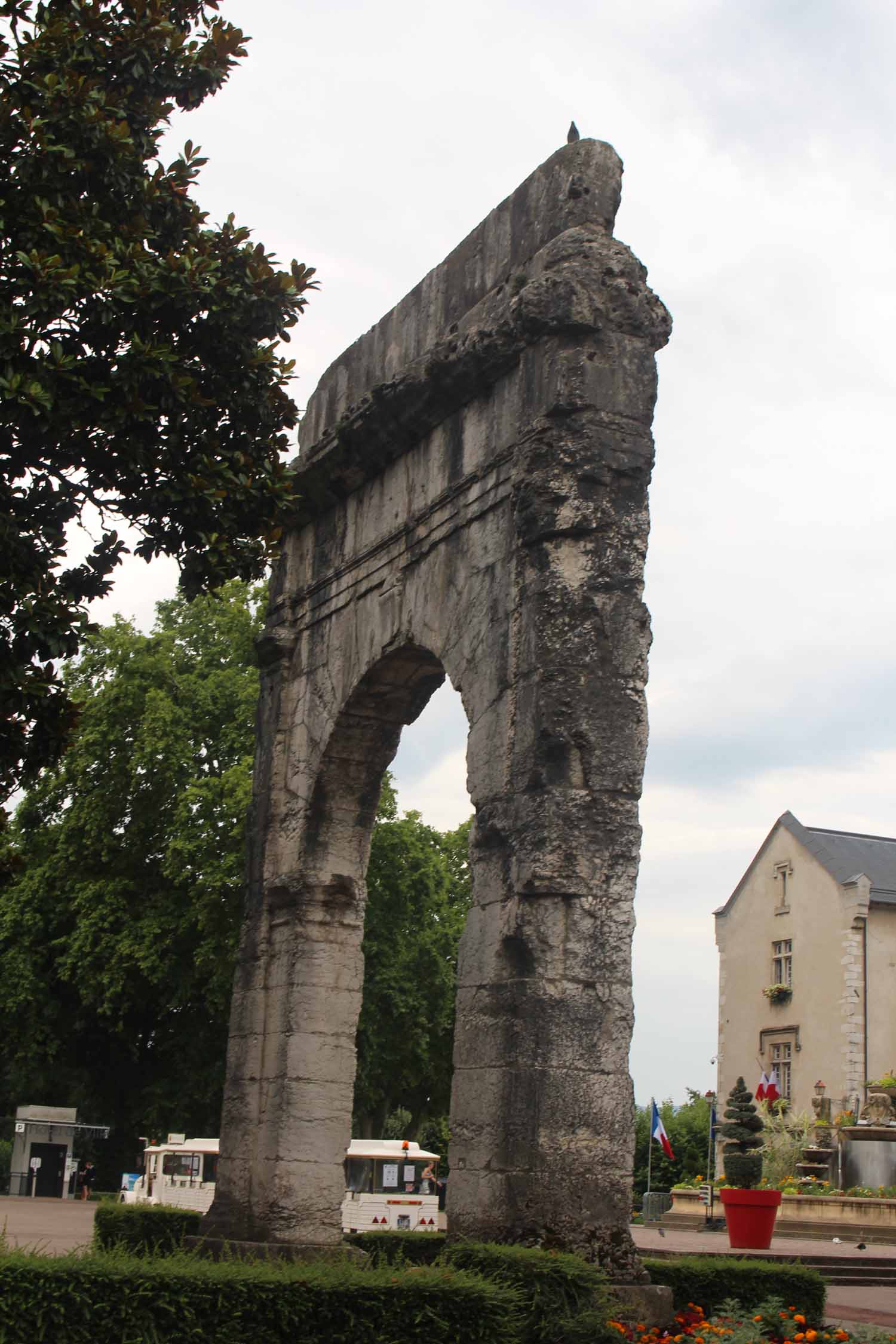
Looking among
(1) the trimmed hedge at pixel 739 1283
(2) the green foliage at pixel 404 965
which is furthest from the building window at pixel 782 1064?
(1) the trimmed hedge at pixel 739 1283

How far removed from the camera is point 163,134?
9828 millimetres

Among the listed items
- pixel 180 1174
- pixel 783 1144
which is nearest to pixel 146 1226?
pixel 180 1174

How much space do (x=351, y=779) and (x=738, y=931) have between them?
25.2 m

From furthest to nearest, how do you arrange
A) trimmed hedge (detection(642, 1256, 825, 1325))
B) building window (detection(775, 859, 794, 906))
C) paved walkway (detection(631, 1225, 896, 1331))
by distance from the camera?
building window (detection(775, 859, 794, 906)), paved walkway (detection(631, 1225, 896, 1331)), trimmed hedge (detection(642, 1256, 825, 1325))

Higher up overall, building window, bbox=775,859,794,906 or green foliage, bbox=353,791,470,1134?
building window, bbox=775,859,794,906

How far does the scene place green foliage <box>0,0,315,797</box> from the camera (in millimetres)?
8609

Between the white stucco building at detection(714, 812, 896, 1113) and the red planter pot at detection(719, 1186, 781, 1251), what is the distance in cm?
1807

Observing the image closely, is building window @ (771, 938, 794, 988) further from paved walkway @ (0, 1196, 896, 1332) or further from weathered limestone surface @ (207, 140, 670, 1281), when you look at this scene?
weathered limestone surface @ (207, 140, 670, 1281)

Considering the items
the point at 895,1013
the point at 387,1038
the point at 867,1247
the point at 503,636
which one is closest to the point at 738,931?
the point at 895,1013

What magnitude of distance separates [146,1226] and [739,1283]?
5.17 meters

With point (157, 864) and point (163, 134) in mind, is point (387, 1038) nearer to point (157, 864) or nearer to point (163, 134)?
point (157, 864)

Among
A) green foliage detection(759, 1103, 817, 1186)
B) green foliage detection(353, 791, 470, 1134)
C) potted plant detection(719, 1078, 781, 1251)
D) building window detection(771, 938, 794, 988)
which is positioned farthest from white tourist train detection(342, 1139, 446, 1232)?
building window detection(771, 938, 794, 988)

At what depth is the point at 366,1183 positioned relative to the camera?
2034cm

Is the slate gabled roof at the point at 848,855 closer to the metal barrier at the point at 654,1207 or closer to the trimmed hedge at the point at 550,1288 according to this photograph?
the metal barrier at the point at 654,1207
